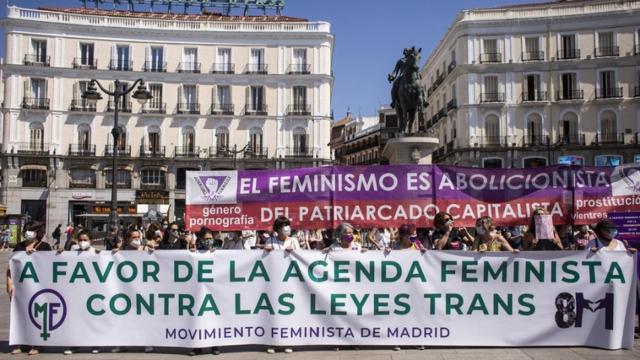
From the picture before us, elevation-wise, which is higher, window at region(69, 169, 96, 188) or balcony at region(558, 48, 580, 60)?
balcony at region(558, 48, 580, 60)

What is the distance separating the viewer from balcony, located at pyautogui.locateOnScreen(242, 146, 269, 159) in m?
48.7

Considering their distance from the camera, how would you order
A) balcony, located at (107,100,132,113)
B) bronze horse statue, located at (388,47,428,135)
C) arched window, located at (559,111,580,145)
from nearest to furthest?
bronze horse statue, located at (388,47,428,135) → arched window, located at (559,111,580,145) → balcony, located at (107,100,132,113)

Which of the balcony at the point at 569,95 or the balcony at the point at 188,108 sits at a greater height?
the balcony at the point at 569,95

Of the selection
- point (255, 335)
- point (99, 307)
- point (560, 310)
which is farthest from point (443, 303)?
point (99, 307)

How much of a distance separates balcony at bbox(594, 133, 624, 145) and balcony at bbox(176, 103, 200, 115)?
101 ft

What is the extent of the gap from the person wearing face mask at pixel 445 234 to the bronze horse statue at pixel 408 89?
942 cm

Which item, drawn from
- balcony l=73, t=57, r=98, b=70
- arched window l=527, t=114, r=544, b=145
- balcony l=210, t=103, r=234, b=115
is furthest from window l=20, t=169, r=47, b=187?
arched window l=527, t=114, r=544, b=145

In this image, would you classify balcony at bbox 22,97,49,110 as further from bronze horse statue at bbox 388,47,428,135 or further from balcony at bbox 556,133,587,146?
balcony at bbox 556,133,587,146

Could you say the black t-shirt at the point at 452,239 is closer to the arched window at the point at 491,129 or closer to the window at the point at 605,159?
the window at the point at 605,159

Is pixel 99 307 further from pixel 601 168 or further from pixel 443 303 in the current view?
pixel 601 168

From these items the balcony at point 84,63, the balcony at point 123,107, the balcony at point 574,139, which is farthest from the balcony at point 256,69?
the balcony at point 574,139

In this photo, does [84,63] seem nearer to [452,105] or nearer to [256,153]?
[256,153]

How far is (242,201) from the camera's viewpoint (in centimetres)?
869

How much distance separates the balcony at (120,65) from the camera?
48.7 metres
